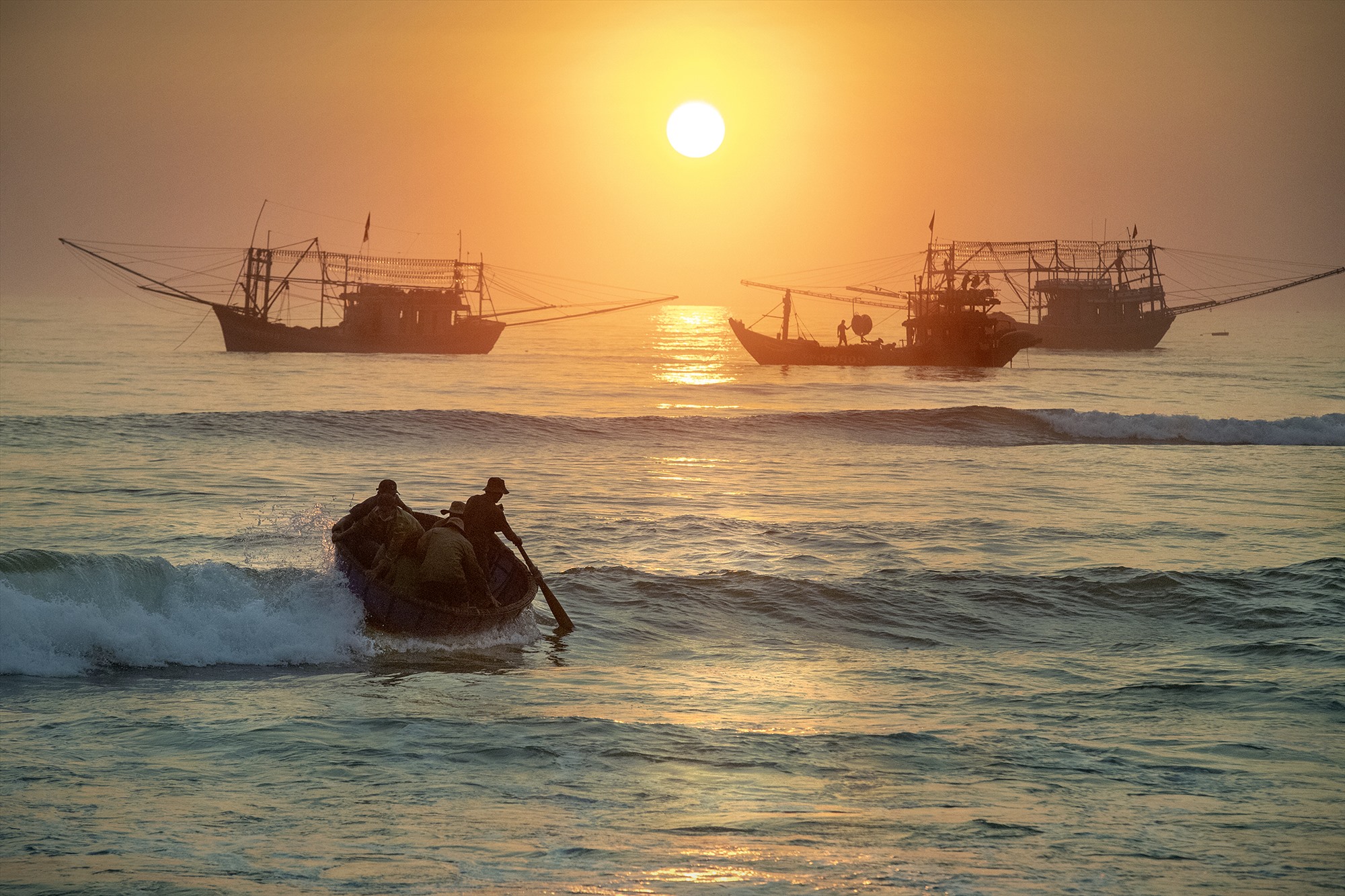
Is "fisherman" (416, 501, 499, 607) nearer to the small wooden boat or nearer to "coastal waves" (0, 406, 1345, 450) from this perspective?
the small wooden boat

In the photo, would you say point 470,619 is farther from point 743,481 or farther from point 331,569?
point 743,481

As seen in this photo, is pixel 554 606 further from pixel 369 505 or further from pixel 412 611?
pixel 369 505

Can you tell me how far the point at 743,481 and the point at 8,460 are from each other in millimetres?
16487

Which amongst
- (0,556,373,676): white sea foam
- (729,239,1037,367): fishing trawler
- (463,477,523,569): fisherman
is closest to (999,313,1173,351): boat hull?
(729,239,1037,367): fishing trawler

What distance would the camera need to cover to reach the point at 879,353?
79938 millimetres

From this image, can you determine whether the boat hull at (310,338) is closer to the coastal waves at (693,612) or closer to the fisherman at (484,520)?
the coastal waves at (693,612)

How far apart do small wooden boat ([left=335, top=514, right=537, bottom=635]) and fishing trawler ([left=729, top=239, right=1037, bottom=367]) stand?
2659 inches

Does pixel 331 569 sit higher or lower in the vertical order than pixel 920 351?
lower

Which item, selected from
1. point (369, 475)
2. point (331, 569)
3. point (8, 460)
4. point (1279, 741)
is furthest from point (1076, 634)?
point (8, 460)

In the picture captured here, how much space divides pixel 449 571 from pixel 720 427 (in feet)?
91.6

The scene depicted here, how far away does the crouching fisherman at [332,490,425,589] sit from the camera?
448 inches

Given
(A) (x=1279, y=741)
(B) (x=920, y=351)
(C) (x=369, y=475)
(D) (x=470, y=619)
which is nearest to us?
(A) (x=1279, y=741)

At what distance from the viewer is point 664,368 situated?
82438 mm

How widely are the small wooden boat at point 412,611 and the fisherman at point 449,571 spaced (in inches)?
5.3
